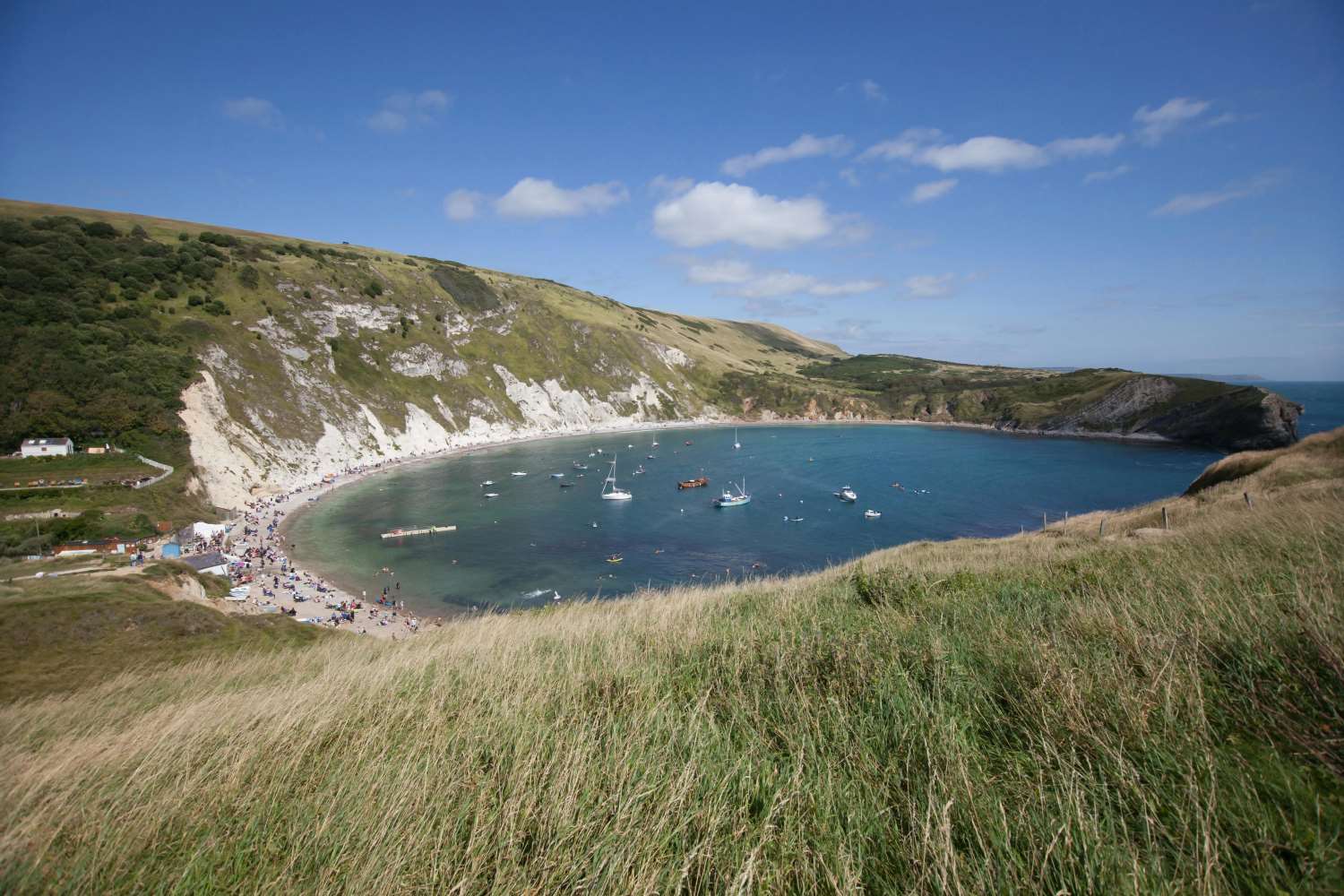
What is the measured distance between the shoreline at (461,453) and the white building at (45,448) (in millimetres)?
15505

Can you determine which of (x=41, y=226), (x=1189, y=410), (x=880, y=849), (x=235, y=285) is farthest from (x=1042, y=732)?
(x=1189, y=410)

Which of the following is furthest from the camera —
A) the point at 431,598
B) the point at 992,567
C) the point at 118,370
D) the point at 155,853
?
the point at 118,370

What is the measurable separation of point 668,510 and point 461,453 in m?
47.3

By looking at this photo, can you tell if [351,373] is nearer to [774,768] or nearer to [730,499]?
[730,499]

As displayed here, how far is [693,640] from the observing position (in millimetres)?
6195

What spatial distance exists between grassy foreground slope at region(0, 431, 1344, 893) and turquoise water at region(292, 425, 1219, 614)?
3060 cm

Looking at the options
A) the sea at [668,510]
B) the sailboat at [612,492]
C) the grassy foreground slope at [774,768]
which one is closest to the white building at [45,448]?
the sea at [668,510]

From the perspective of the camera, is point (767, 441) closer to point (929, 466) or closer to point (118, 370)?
point (929, 466)

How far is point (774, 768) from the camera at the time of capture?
3.28m

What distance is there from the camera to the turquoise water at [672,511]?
1714 inches

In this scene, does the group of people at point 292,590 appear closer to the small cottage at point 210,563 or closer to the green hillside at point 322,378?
the small cottage at point 210,563

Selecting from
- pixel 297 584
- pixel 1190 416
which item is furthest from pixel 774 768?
pixel 1190 416

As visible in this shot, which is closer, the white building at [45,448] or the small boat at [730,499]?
the white building at [45,448]

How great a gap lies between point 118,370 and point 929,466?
10295 centimetres
